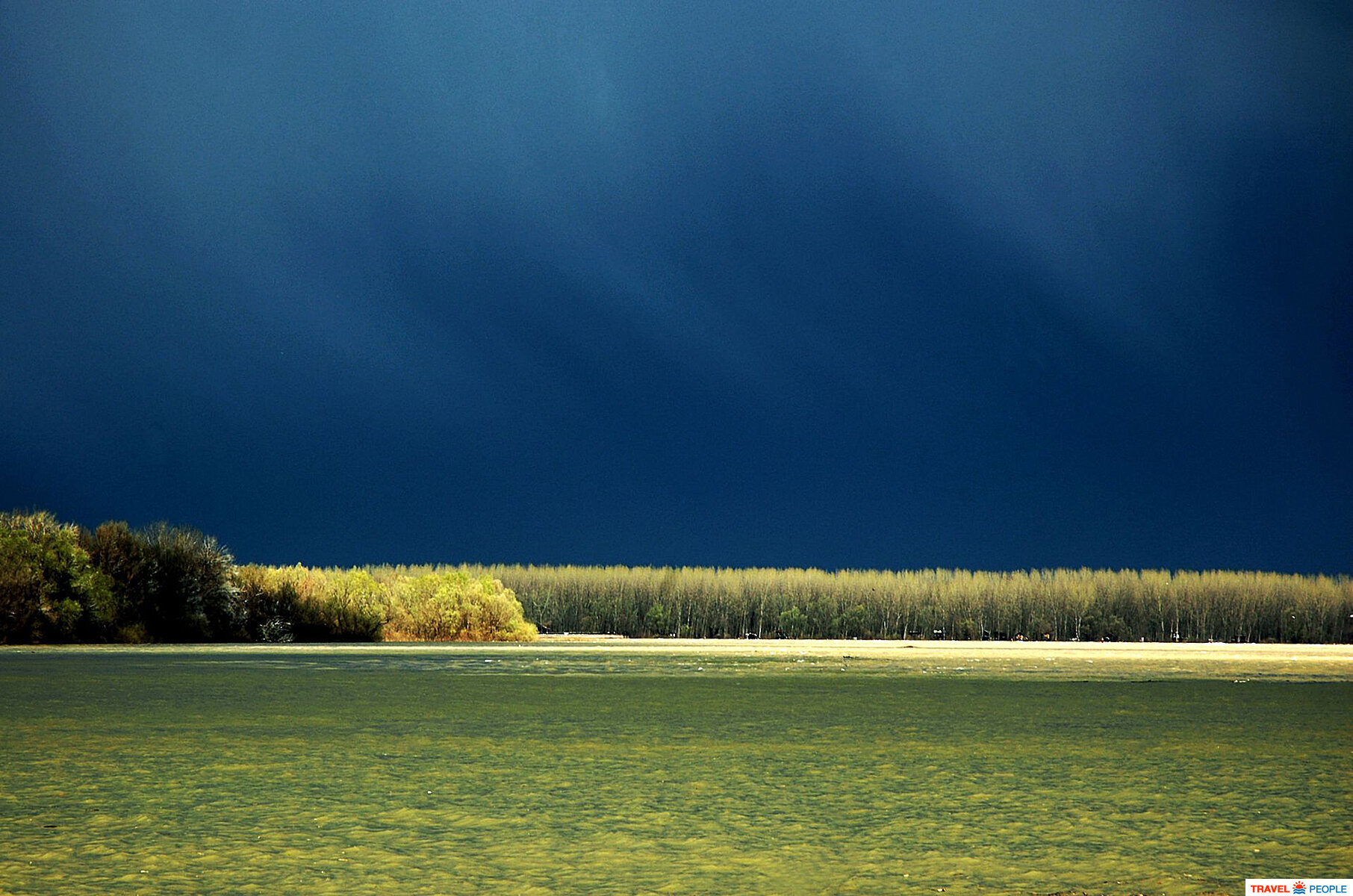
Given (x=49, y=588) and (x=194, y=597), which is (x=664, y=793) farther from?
(x=194, y=597)

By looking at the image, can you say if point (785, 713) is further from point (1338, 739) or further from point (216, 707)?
point (216, 707)

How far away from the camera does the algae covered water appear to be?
4.15 m

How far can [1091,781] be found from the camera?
6.24m

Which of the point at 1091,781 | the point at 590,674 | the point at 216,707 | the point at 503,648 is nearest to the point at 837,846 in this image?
the point at 1091,781

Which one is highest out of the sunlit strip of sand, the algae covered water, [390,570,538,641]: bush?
[390,570,538,641]: bush

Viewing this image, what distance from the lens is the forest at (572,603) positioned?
28094mm

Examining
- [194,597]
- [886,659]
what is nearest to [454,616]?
[194,597]

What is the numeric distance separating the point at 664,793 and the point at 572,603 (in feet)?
170

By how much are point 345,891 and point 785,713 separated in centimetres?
654

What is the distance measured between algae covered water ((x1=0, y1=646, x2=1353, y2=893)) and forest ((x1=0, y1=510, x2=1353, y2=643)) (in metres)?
18.2

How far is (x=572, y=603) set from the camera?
5712 cm

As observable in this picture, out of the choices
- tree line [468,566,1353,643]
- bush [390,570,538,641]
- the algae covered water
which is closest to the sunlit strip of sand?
the algae covered water

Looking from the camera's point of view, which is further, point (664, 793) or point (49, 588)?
point (49, 588)

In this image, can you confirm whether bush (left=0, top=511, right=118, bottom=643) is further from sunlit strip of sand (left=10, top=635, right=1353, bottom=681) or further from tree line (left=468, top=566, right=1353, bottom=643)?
tree line (left=468, top=566, right=1353, bottom=643)
